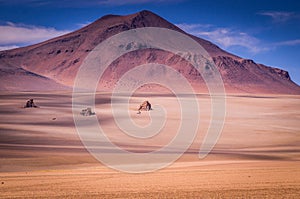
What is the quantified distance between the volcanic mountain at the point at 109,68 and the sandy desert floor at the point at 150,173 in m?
89.0

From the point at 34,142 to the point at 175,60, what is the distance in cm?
12849

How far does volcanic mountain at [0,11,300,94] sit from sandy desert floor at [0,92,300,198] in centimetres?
8900

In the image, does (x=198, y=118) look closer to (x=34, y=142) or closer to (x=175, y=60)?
(x=34, y=142)

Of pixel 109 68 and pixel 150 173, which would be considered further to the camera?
pixel 109 68

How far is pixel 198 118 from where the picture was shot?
48781 mm

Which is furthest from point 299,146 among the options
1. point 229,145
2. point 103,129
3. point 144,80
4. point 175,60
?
point 175,60

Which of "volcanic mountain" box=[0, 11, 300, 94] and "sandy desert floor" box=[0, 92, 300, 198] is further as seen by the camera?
"volcanic mountain" box=[0, 11, 300, 94]

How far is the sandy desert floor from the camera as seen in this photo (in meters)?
11.9

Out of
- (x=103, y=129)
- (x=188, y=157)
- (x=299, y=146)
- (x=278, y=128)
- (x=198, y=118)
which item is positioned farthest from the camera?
(x=198, y=118)

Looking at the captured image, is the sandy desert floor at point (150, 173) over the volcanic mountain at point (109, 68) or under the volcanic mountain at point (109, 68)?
under

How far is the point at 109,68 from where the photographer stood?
147 meters

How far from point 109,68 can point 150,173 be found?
132m

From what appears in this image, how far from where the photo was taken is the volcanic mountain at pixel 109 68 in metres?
134

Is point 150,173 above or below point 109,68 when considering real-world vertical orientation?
below
